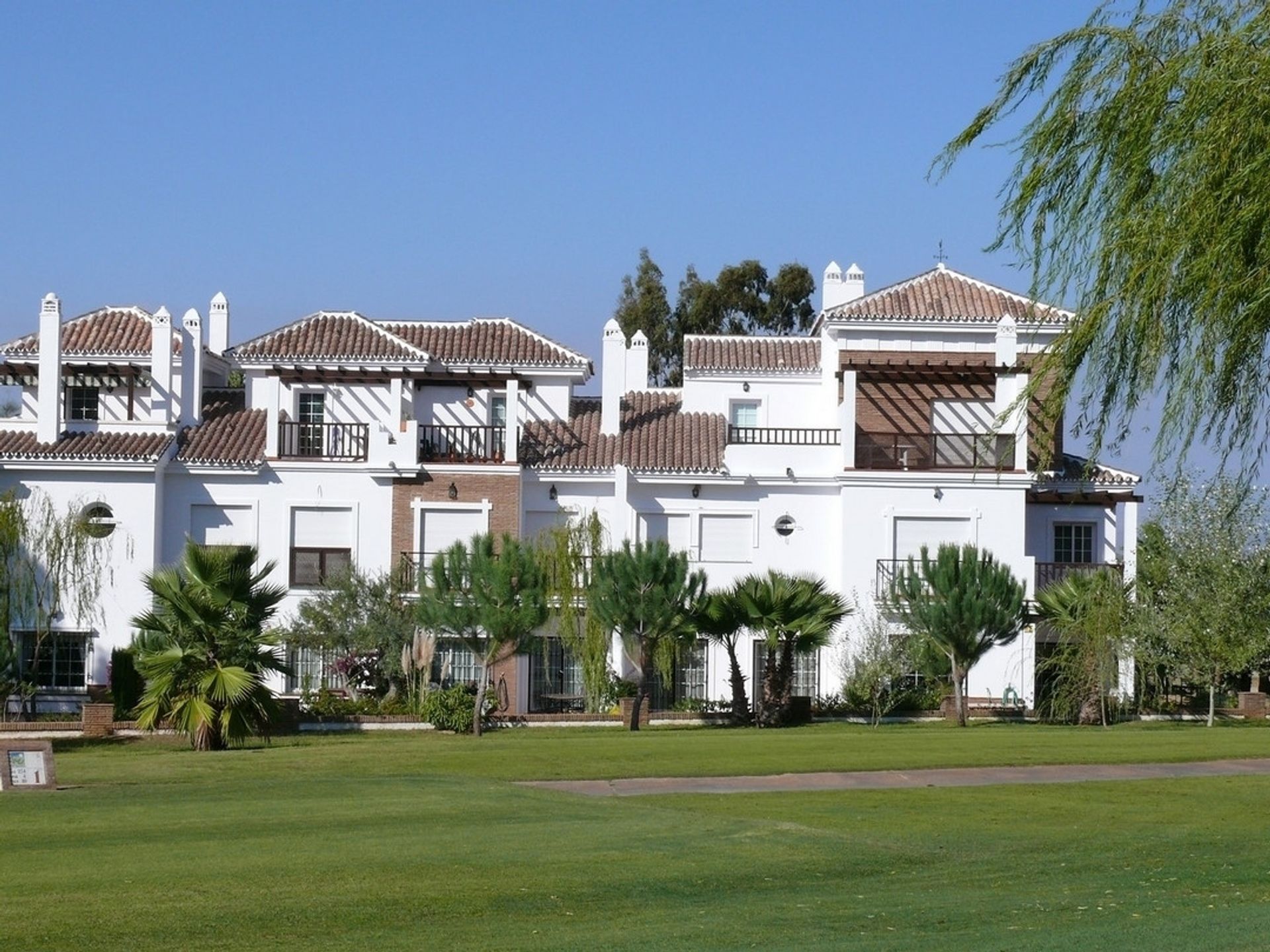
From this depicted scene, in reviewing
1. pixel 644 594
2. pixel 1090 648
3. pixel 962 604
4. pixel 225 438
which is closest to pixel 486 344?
pixel 225 438

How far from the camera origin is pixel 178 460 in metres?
48.1

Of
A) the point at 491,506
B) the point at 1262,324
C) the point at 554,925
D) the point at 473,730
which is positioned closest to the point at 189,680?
the point at 473,730

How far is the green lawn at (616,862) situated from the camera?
543 inches

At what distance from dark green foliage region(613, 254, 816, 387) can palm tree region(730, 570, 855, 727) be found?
39479mm

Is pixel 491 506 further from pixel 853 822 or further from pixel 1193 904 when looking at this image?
pixel 1193 904

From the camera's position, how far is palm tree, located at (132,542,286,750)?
110ft

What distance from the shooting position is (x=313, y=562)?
158 ft

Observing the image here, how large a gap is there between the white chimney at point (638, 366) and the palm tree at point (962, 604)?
576 inches

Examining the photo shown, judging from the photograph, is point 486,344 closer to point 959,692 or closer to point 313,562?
point 313,562

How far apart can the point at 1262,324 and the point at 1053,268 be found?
6.49 ft

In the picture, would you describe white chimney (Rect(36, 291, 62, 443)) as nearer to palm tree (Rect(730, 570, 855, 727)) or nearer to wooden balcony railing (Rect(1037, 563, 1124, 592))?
palm tree (Rect(730, 570, 855, 727))

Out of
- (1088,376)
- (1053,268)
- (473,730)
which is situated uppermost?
(1053,268)

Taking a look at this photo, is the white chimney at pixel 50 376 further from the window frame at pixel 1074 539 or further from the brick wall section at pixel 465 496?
the window frame at pixel 1074 539

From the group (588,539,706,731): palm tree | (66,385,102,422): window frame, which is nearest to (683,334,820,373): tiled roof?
(588,539,706,731): palm tree
